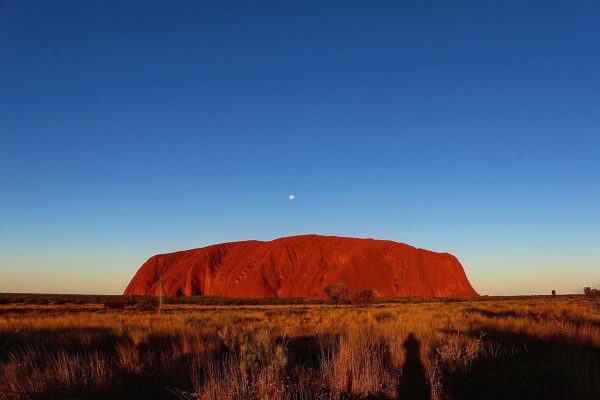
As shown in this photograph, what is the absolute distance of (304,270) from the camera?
83.4 m

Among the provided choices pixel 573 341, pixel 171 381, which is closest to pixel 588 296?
pixel 573 341

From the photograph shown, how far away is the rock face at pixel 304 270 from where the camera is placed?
78.7 meters

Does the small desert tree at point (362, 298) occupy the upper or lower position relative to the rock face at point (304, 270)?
lower

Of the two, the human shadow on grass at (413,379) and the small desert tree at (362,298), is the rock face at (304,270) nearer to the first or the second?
the small desert tree at (362,298)

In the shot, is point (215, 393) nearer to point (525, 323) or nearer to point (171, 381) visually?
point (171, 381)

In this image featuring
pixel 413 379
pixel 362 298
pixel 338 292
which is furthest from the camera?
pixel 338 292

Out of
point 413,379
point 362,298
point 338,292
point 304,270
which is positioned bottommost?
point 362,298

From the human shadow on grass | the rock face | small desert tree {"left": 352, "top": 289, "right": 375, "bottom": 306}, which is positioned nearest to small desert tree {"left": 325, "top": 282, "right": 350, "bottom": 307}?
small desert tree {"left": 352, "top": 289, "right": 375, "bottom": 306}

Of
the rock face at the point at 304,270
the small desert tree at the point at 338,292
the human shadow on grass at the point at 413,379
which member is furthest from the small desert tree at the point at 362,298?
the human shadow on grass at the point at 413,379

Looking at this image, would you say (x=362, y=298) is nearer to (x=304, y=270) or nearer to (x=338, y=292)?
(x=338, y=292)

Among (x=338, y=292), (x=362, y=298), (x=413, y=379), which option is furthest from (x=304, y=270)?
(x=413, y=379)

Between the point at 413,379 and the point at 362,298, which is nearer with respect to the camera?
the point at 413,379

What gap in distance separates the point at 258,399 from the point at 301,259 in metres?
82.7

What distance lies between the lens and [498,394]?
5.37 metres
